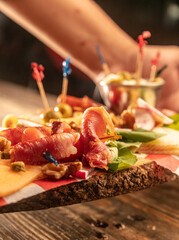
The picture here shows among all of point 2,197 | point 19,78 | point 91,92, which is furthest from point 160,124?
point 19,78

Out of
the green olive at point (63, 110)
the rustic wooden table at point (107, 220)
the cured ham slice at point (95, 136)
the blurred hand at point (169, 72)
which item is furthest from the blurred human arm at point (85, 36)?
the cured ham slice at point (95, 136)

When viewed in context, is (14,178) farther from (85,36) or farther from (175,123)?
(85,36)

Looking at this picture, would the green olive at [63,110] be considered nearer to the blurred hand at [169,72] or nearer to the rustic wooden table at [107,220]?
the rustic wooden table at [107,220]

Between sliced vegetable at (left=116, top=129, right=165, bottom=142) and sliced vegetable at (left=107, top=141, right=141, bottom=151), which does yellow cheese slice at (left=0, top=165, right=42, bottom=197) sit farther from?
sliced vegetable at (left=116, top=129, right=165, bottom=142)

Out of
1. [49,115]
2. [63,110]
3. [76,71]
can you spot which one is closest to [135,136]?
[49,115]

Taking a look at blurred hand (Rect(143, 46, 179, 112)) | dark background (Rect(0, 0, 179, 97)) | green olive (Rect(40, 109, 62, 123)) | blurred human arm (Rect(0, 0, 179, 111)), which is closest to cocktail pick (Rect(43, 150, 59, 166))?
green olive (Rect(40, 109, 62, 123))

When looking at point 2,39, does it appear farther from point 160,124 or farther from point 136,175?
point 136,175

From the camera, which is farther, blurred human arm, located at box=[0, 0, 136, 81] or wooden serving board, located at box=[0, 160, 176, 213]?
blurred human arm, located at box=[0, 0, 136, 81]
